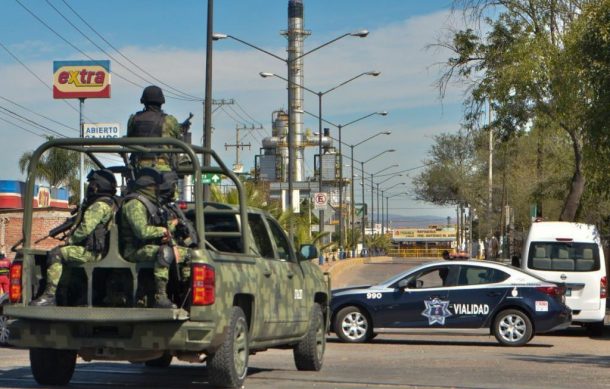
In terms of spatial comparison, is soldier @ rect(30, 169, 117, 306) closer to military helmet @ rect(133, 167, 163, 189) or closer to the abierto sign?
military helmet @ rect(133, 167, 163, 189)

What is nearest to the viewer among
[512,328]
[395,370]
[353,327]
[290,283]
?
[290,283]

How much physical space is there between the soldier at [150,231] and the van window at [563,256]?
41.2 feet

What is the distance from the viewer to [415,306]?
60.1 feet

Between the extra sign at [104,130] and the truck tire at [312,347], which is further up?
the extra sign at [104,130]

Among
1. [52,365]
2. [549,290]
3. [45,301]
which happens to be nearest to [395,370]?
[52,365]

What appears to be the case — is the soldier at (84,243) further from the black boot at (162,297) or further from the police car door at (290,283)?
the police car door at (290,283)

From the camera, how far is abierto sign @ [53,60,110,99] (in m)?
44.6

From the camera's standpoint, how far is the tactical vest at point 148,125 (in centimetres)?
1070

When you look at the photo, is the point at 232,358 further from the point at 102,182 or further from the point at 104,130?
the point at 104,130

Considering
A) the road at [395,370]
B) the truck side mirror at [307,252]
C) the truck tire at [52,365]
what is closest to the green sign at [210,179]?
the road at [395,370]

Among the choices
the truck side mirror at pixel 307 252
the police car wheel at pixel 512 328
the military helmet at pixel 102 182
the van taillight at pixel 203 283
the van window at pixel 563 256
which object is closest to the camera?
the van taillight at pixel 203 283

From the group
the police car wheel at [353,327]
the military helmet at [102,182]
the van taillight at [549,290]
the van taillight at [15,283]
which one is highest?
the military helmet at [102,182]

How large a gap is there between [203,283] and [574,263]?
13091 mm

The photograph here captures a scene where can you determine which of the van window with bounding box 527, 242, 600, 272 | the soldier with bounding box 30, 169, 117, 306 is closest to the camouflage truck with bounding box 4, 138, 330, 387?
the soldier with bounding box 30, 169, 117, 306
